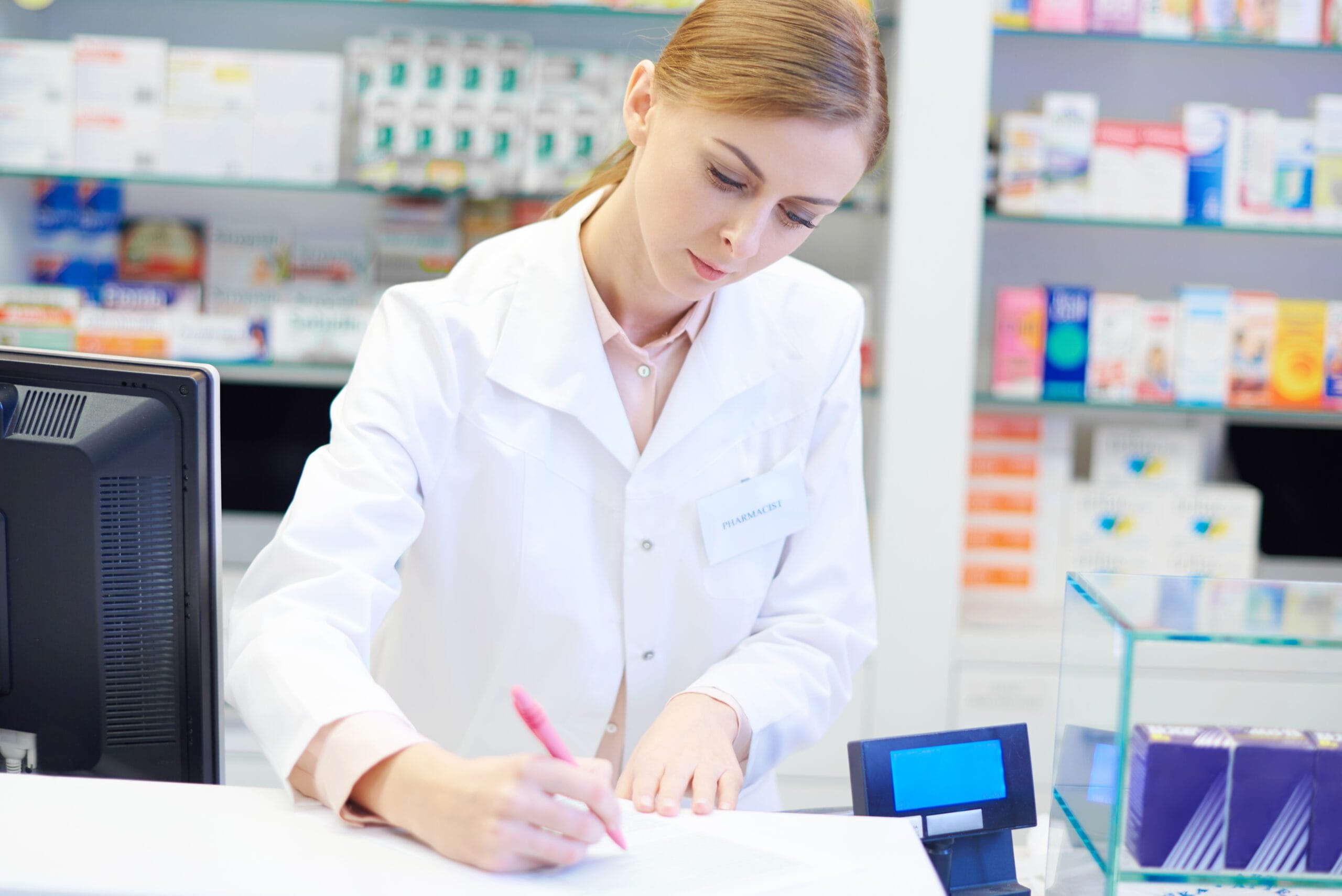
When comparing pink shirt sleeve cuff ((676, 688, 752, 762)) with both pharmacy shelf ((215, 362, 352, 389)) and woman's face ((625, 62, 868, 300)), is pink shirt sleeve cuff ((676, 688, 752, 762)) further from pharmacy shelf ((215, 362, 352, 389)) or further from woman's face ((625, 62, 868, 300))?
pharmacy shelf ((215, 362, 352, 389))

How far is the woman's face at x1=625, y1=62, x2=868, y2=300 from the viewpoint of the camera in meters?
1.12

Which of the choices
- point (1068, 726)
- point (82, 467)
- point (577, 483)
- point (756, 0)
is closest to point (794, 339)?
point (577, 483)

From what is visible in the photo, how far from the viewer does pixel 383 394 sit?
4.09ft

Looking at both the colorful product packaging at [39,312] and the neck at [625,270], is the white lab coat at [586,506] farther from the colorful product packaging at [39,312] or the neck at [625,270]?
the colorful product packaging at [39,312]

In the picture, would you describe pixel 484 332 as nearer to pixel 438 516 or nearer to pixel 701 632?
pixel 438 516

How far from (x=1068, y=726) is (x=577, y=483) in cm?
63

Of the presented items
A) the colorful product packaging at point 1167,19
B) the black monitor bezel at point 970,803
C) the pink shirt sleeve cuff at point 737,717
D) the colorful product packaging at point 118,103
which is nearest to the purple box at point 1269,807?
the black monitor bezel at point 970,803

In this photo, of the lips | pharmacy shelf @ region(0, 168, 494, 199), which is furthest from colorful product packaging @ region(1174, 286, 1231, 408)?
the lips

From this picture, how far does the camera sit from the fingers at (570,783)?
32.2 inches

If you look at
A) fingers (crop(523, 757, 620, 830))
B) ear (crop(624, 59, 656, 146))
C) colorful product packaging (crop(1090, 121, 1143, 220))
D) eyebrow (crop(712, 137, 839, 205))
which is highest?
colorful product packaging (crop(1090, 121, 1143, 220))

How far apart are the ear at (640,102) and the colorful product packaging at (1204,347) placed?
1.91 m

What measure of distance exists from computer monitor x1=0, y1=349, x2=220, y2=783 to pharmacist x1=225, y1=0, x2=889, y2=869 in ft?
0.21

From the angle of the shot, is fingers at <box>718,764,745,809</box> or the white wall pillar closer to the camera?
fingers at <box>718,764,745,809</box>

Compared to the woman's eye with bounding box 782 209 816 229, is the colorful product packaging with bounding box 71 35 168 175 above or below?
above
